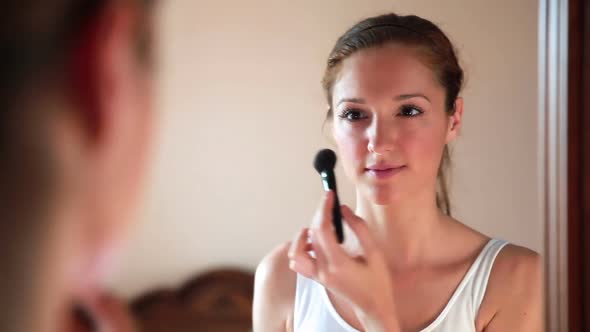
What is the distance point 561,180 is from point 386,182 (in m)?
0.14

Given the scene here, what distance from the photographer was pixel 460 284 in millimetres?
571

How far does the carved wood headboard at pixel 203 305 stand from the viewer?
15.1 inches

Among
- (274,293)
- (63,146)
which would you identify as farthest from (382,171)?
(63,146)

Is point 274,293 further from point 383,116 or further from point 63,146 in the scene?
point 63,146

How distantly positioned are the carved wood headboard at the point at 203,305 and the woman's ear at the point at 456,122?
0.66 ft

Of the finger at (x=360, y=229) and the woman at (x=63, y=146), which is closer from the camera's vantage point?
the woman at (x=63, y=146)

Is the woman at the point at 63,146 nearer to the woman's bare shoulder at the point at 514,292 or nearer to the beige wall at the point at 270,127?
the beige wall at the point at 270,127

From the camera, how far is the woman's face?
0.50 meters

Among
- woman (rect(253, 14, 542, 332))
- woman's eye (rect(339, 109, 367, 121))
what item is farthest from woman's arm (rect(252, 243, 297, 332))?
woman's eye (rect(339, 109, 367, 121))

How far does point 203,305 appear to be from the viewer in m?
0.42

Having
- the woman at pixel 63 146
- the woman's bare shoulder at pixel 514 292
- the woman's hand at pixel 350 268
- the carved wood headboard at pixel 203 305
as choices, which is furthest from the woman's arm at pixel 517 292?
the woman at pixel 63 146

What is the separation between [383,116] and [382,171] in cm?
4

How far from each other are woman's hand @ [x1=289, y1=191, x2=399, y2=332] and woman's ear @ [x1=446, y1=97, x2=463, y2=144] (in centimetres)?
11

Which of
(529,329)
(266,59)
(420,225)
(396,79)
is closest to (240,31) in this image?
(266,59)
